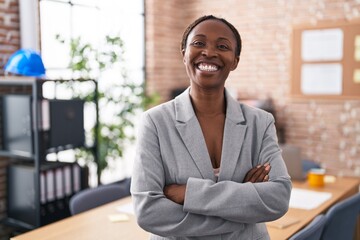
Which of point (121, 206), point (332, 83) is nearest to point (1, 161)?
point (121, 206)

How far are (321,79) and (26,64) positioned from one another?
135 inches

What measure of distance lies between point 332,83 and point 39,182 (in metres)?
3.50

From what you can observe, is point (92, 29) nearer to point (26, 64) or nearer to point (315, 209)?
point (26, 64)

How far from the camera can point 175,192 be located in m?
1.50

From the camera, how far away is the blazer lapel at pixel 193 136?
1.50 m

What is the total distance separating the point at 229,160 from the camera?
4.99 ft

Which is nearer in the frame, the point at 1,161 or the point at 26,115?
the point at 26,115

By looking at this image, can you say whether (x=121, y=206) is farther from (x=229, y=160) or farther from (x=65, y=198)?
(x=229, y=160)

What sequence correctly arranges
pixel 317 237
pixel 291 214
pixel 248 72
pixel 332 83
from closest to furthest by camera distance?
pixel 317 237, pixel 291 214, pixel 332 83, pixel 248 72

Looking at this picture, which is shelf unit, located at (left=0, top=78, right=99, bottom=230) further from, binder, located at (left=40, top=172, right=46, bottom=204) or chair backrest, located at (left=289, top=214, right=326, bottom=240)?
chair backrest, located at (left=289, top=214, right=326, bottom=240)

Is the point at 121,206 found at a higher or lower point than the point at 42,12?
lower

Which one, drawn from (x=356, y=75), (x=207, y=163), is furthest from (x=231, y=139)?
(x=356, y=75)

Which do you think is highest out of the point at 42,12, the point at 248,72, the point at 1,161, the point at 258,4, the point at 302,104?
the point at 258,4

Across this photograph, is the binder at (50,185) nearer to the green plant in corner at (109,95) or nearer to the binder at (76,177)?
the binder at (76,177)
